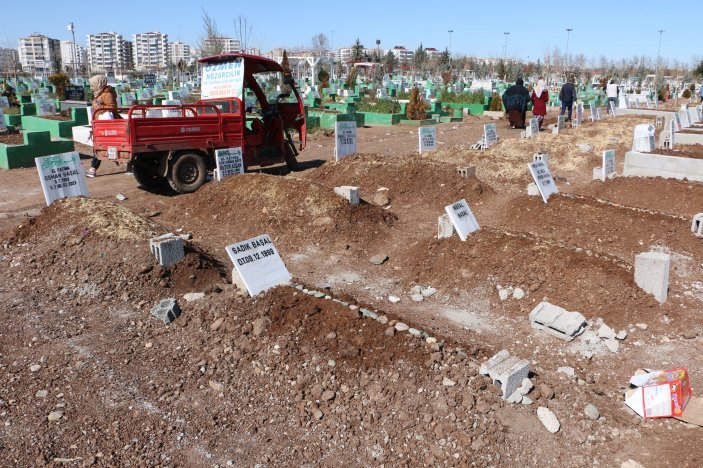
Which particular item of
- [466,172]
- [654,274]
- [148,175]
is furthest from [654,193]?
[148,175]

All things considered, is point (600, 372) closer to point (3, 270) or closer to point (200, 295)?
point (200, 295)

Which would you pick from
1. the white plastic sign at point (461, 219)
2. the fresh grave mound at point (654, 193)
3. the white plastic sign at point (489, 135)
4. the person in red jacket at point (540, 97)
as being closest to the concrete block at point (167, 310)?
the white plastic sign at point (461, 219)

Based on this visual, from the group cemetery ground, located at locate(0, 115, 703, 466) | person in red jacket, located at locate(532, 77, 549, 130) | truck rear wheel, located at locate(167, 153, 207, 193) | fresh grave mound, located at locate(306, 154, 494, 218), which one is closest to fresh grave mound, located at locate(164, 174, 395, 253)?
cemetery ground, located at locate(0, 115, 703, 466)

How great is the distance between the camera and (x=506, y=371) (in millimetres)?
4141

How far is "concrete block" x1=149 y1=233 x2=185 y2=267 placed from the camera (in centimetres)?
611

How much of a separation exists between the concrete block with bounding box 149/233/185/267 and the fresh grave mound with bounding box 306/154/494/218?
13.2 feet

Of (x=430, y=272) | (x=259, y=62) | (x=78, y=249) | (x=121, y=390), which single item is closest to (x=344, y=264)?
(x=430, y=272)

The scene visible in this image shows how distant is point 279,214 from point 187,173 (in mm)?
2699

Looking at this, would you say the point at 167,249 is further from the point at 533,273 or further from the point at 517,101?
the point at 517,101

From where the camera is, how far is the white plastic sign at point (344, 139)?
12.3 meters

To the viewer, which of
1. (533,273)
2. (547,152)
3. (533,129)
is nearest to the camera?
(533,273)

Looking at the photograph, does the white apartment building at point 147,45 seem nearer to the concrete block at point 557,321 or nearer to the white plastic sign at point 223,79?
the white plastic sign at point 223,79

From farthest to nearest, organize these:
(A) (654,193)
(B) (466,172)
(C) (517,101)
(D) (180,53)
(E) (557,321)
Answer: (D) (180,53) < (C) (517,101) < (B) (466,172) < (A) (654,193) < (E) (557,321)

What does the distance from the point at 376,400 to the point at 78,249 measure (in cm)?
401
